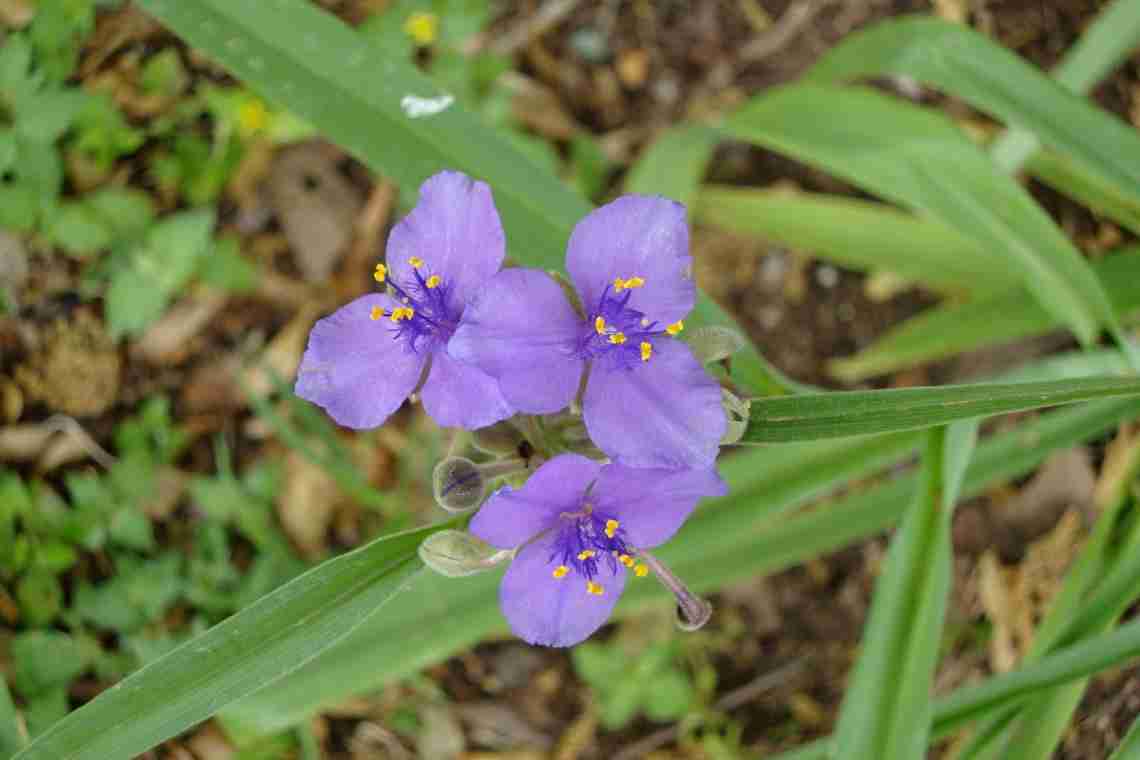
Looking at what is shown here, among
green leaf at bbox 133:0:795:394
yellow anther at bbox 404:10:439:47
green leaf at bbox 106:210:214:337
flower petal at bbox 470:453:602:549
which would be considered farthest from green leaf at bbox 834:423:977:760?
green leaf at bbox 106:210:214:337

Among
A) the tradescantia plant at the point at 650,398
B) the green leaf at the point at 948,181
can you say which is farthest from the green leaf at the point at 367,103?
the green leaf at the point at 948,181

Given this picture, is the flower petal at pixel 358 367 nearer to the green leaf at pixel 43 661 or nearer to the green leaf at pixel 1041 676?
the green leaf at pixel 1041 676

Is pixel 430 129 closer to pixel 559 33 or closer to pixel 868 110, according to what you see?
pixel 868 110

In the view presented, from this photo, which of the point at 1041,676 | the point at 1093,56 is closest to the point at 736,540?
the point at 1041,676

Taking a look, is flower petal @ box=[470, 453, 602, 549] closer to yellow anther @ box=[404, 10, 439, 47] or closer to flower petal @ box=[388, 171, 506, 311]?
flower petal @ box=[388, 171, 506, 311]

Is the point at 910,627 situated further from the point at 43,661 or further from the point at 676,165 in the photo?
the point at 43,661
